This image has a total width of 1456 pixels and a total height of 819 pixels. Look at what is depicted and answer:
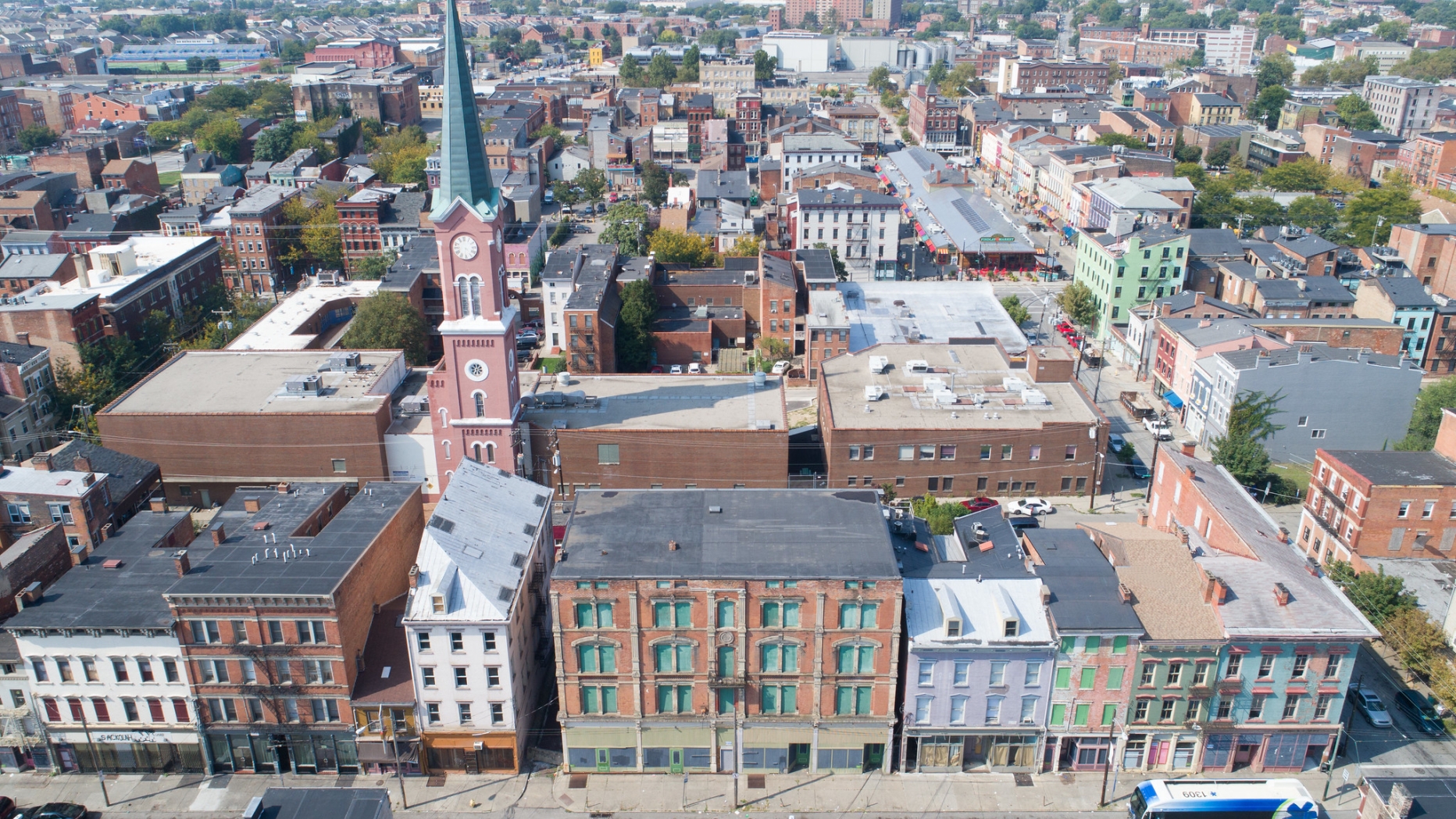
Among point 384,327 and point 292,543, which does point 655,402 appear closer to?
point 292,543

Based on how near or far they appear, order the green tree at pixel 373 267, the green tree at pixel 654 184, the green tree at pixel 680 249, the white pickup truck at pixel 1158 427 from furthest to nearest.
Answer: the green tree at pixel 654 184, the green tree at pixel 680 249, the green tree at pixel 373 267, the white pickup truck at pixel 1158 427

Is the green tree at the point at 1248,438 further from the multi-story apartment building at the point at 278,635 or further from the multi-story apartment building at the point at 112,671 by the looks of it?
the multi-story apartment building at the point at 112,671

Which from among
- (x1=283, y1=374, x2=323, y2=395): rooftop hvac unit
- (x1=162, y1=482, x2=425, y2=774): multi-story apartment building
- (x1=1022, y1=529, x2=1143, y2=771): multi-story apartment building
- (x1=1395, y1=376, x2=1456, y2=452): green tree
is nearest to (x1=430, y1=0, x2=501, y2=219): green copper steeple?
(x1=162, y1=482, x2=425, y2=774): multi-story apartment building

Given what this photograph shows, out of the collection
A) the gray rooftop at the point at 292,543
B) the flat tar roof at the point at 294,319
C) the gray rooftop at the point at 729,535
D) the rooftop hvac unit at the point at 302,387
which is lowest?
the flat tar roof at the point at 294,319

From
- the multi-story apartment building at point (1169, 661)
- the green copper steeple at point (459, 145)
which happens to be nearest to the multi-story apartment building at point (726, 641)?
the multi-story apartment building at point (1169, 661)

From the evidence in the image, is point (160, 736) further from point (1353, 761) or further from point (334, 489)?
point (1353, 761)

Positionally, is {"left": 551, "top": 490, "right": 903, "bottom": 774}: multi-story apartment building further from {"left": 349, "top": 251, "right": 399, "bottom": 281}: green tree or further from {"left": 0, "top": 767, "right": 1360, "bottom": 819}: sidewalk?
{"left": 349, "top": 251, "right": 399, "bottom": 281}: green tree
